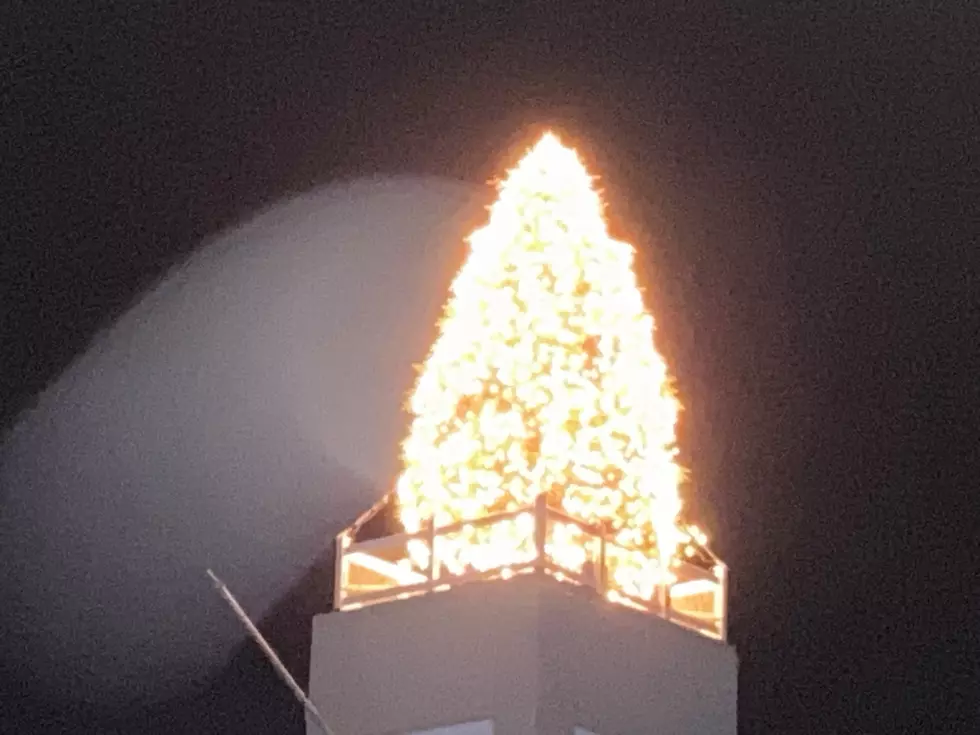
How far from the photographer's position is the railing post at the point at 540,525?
1105 cm

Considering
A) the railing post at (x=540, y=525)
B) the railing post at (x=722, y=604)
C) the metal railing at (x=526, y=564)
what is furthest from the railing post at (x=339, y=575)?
the railing post at (x=722, y=604)

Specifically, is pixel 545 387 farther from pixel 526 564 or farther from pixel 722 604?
pixel 722 604

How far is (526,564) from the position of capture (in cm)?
1113

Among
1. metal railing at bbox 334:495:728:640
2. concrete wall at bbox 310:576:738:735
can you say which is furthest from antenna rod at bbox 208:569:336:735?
metal railing at bbox 334:495:728:640

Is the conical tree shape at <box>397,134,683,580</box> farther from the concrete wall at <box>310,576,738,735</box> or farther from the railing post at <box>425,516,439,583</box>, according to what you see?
the concrete wall at <box>310,576,738,735</box>

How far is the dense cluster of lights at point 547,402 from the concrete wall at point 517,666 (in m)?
0.36

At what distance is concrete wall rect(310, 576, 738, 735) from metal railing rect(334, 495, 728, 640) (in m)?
0.15

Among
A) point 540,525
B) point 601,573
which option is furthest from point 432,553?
point 601,573

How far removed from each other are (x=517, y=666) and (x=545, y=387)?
2040 millimetres

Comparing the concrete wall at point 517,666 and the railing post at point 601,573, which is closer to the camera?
the concrete wall at point 517,666

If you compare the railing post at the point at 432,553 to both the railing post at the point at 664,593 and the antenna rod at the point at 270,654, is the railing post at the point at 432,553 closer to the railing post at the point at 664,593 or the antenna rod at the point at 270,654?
the antenna rod at the point at 270,654

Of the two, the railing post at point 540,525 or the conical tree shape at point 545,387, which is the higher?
the conical tree shape at point 545,387

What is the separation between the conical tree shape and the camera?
11.6m

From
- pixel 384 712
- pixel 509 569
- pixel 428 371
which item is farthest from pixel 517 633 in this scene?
pixel 428 371
